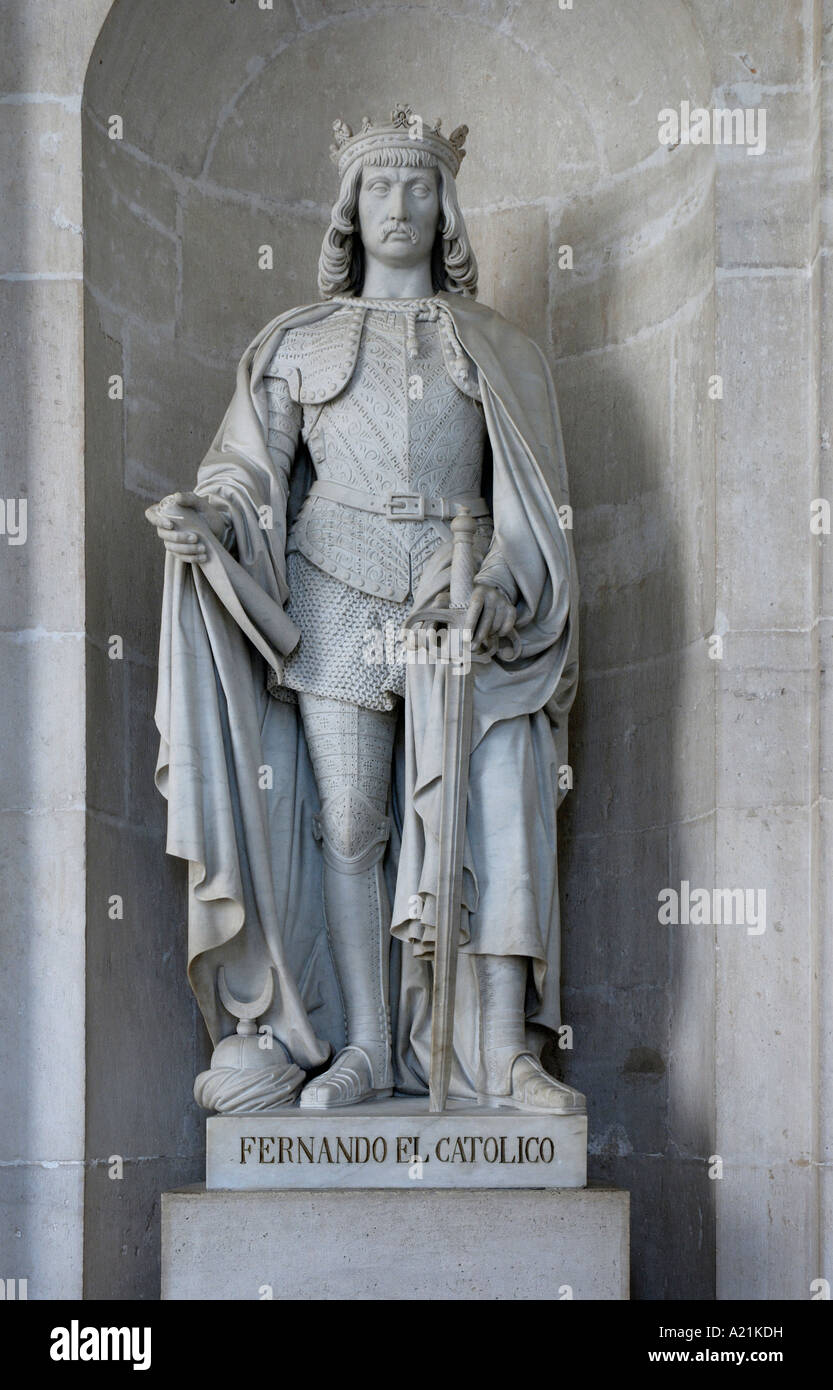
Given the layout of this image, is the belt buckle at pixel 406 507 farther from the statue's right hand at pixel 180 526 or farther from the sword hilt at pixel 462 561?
the statue's right hand at pixel 180 526

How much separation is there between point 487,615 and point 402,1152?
1261mm

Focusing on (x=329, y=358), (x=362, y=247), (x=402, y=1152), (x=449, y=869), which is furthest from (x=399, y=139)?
(x=402, y=1152)

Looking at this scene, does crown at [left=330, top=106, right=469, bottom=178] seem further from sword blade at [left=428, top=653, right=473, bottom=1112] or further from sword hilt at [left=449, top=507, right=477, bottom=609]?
sword blade at [left=428, top=653, right=473, bottom=1112]

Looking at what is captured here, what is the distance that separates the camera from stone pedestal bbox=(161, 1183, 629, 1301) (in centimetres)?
489

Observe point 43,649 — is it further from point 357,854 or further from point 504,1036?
point 504,1036

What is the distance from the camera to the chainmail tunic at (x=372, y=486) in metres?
5.68

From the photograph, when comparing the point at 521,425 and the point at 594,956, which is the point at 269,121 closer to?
the point at 521,425

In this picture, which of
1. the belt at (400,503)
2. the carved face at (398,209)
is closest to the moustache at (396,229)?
the carved face at (398,209)

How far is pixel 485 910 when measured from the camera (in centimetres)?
536

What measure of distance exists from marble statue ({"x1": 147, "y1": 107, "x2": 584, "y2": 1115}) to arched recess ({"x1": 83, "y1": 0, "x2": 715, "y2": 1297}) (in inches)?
17.8

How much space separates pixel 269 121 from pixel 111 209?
0.76m

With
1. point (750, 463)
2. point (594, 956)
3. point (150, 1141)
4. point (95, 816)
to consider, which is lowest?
point (150, 1141)

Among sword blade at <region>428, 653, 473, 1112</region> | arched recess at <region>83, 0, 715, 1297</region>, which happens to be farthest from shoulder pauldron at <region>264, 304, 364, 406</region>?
sword blade at <region>428, 653, 473, 1112</region>
